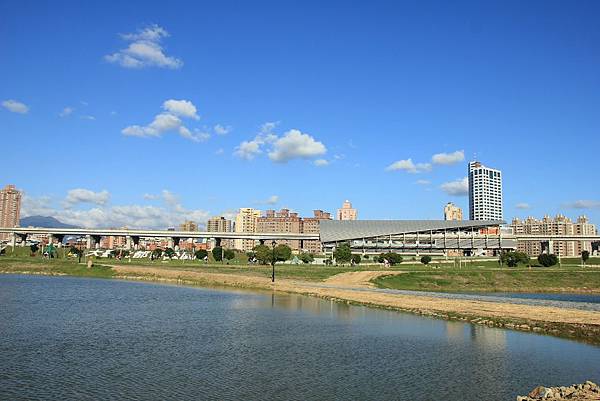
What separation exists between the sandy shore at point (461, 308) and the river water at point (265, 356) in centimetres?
317

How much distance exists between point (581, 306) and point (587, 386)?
42.8m

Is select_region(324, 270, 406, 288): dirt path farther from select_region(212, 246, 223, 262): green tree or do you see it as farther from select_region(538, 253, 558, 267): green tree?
select_region(538, 253, 558, 267): green tree

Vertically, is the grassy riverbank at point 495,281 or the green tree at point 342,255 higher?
the green tree at point 342,255

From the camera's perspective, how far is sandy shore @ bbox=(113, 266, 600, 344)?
42.7 metres

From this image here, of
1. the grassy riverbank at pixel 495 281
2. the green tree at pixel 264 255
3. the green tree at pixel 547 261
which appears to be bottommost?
the grassy riverbank at pixel 495 281

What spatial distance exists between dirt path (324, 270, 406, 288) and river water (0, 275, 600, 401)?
114 feet

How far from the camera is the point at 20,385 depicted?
72.5 ft

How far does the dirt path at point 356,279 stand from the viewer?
8549cm

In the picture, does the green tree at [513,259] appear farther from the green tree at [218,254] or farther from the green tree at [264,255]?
the green tree at [218,254]

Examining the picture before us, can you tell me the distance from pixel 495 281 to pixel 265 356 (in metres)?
79.5

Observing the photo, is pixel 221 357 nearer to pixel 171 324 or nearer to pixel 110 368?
pixel 110 368

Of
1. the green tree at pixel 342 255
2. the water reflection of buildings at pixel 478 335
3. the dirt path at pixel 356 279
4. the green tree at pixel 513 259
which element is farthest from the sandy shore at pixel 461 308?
the green tree at pixel 513 259

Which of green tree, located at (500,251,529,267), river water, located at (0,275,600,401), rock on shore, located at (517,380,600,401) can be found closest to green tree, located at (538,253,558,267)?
green tree, located at (500,251,529,267)

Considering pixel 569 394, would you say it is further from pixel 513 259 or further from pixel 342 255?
Answer: pixel 513 259
